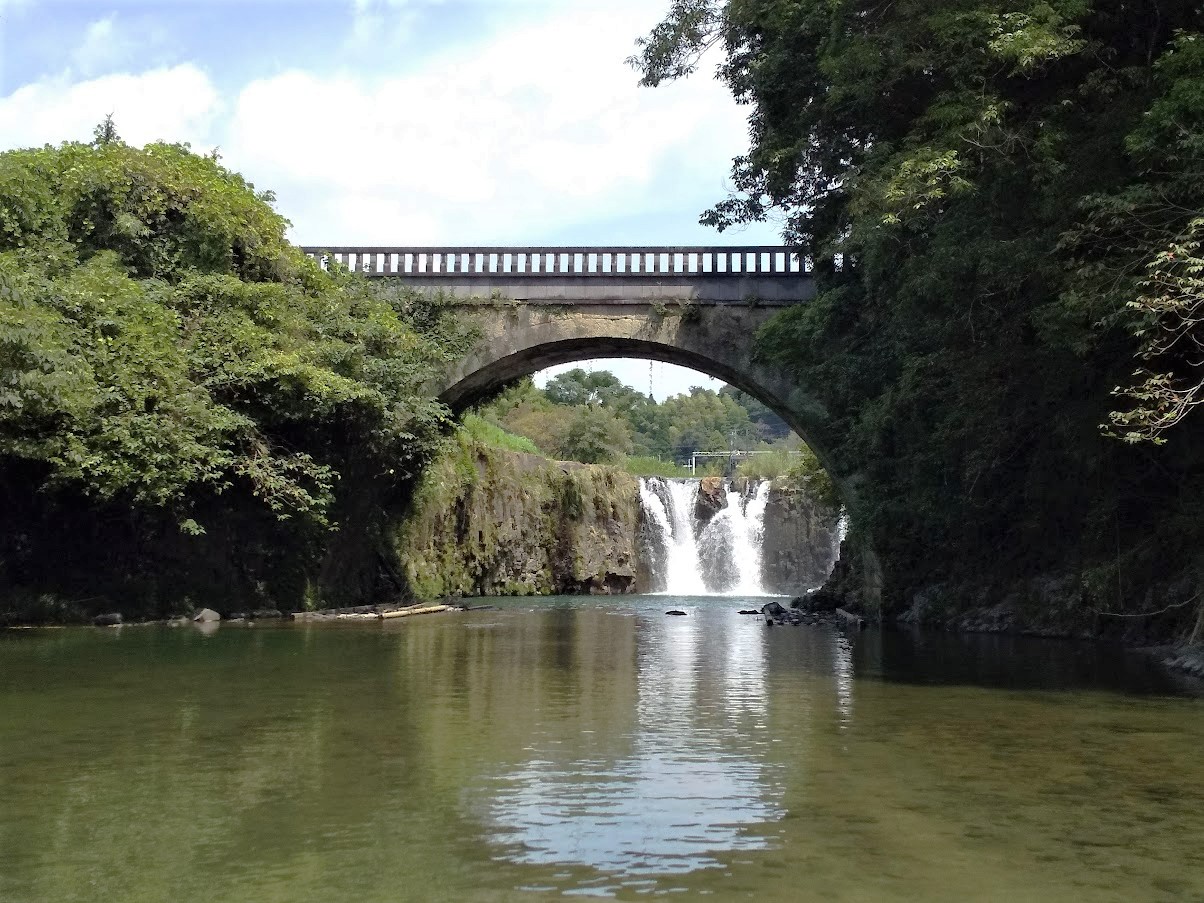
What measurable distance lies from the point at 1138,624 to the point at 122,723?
1185 centimetres

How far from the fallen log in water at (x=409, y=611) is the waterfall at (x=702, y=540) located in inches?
630

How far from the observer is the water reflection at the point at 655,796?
197 inches

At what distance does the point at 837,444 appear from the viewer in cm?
2312

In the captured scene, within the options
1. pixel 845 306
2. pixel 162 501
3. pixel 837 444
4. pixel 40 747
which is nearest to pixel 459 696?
pixel 40 747

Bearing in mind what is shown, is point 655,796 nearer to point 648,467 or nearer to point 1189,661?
point 1189,661

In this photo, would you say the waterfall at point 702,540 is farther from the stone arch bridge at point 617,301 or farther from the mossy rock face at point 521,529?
the stone arch bridge at point 617,301

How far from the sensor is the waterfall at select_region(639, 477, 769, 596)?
→ 39.3 metres

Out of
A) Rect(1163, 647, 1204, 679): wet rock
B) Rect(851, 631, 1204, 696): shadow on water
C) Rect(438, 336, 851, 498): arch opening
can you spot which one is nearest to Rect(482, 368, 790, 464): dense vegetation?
Rect(438, 336, 851, 498): arch opening

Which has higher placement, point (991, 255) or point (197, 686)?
point (991, 255)

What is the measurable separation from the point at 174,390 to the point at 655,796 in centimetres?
1297

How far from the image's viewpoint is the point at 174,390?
17.3 meters

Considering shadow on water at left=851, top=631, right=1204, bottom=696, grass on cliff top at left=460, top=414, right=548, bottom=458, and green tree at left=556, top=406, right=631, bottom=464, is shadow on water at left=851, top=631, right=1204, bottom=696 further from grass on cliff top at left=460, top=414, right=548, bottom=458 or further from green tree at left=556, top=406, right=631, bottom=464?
green tree at left=556, top=406, right=631, bottom=464

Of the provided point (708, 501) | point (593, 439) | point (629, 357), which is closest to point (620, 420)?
point (593, 439)

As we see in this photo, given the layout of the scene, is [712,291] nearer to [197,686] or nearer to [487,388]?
[487,388]
